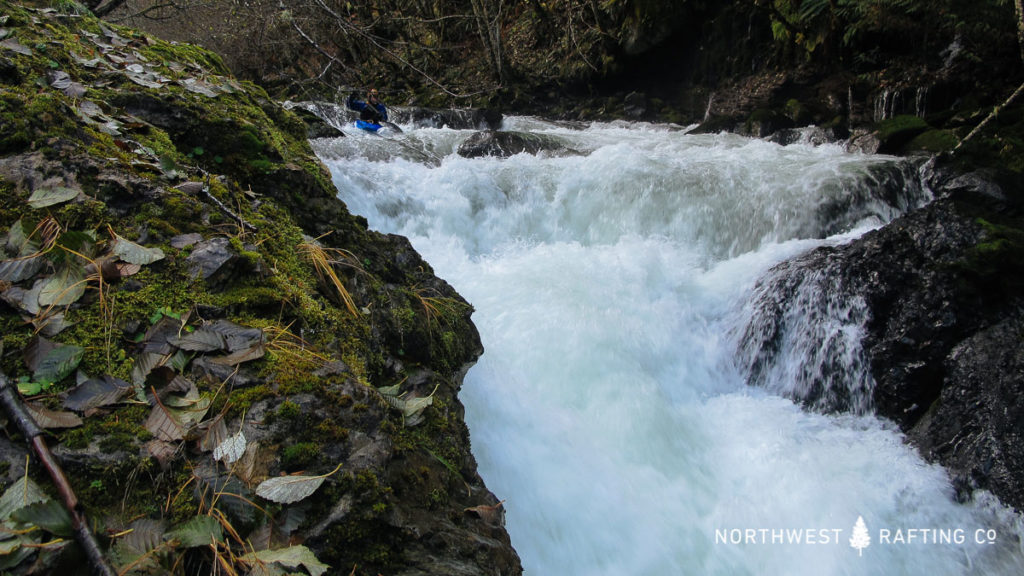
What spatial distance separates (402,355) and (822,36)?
12.8 metres

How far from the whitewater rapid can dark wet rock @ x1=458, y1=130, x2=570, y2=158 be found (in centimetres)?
51

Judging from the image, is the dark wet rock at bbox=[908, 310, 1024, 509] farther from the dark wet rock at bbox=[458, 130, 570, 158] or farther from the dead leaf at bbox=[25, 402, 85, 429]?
the dark wet rock at bbox=[458, 130, 570, 158]

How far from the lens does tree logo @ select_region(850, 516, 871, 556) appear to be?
10.3 feet

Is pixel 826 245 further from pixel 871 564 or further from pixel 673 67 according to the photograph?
pixel 673 67

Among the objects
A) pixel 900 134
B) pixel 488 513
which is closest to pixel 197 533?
pixel 488 513

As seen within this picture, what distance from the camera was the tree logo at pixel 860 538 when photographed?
3129mm

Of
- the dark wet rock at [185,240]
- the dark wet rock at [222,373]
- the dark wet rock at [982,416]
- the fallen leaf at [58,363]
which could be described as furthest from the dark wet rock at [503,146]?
the fallen leaf at [58,363]

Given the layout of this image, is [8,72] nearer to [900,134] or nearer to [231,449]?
[231,449]

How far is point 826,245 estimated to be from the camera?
5.77 m

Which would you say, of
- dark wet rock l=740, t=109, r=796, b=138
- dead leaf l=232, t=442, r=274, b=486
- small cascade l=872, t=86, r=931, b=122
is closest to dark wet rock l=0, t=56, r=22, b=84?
dead leaf l=232, t=442, r=274, b=486

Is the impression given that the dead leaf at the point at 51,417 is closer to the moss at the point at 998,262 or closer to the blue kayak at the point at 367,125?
the moss at the point at 998,262

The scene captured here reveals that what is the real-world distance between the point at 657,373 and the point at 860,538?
187 cm

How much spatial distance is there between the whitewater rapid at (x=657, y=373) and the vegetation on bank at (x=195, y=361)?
43.9 inches

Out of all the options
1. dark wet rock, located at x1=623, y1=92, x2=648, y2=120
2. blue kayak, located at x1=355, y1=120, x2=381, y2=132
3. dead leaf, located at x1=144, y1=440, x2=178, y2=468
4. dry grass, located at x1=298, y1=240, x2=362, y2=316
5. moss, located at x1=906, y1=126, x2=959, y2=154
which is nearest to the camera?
dead leaf, located at x1=144, y1=440, x2=178, y2=468
